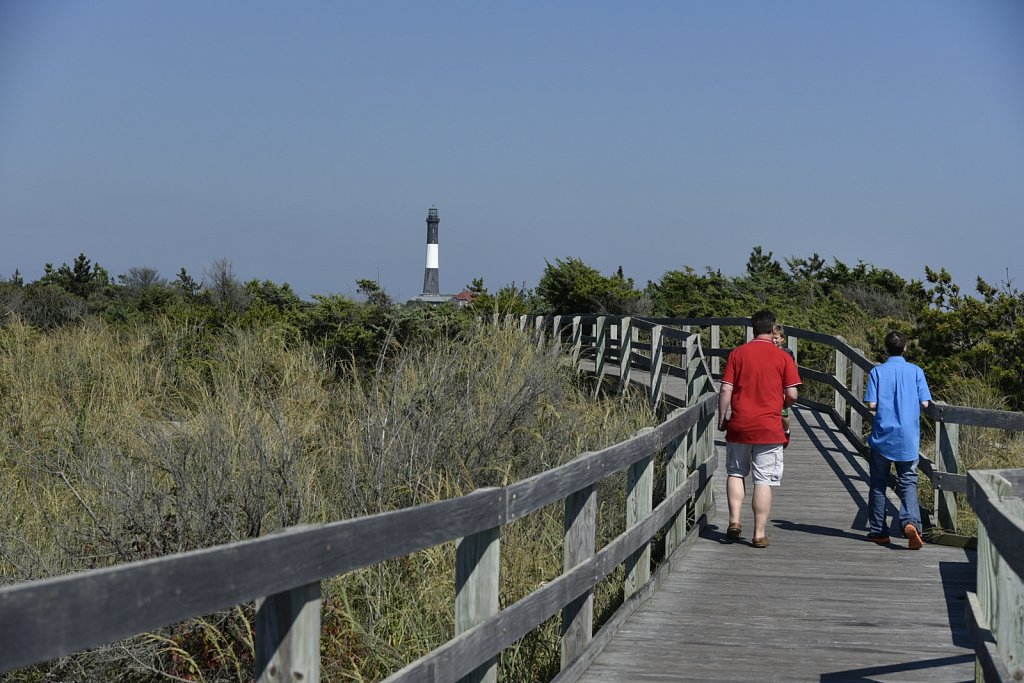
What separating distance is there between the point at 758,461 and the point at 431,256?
77866 mm

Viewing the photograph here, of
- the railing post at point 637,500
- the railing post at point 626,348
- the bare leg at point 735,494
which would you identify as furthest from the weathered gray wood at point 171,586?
the railing post at point 626,348

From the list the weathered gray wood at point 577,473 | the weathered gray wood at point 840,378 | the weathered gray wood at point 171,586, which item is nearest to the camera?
the weathered gray wood at point 171,586

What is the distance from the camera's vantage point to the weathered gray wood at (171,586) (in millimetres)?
2029

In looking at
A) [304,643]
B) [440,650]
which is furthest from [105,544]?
[304,643]

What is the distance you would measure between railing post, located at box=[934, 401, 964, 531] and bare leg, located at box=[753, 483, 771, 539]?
1.60m

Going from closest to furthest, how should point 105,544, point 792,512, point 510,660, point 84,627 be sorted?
point 84,627
point 510,660
point 105,544
point 792,512

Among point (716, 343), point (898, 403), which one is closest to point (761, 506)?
point (898, 403)

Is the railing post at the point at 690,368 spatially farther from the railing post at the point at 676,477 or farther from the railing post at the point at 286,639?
the railing post at the point at 286,639

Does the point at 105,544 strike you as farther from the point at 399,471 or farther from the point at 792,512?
the point at 792,512

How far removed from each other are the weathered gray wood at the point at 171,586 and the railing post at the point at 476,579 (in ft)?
2.35

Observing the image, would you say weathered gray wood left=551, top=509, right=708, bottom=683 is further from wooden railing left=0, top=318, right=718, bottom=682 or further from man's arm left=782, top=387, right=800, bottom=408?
man's arm left=782, top=387, right=800, bottom=408

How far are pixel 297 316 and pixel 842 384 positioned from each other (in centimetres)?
1005

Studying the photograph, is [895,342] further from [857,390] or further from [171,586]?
[171,586]

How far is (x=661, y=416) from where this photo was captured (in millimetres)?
15711
